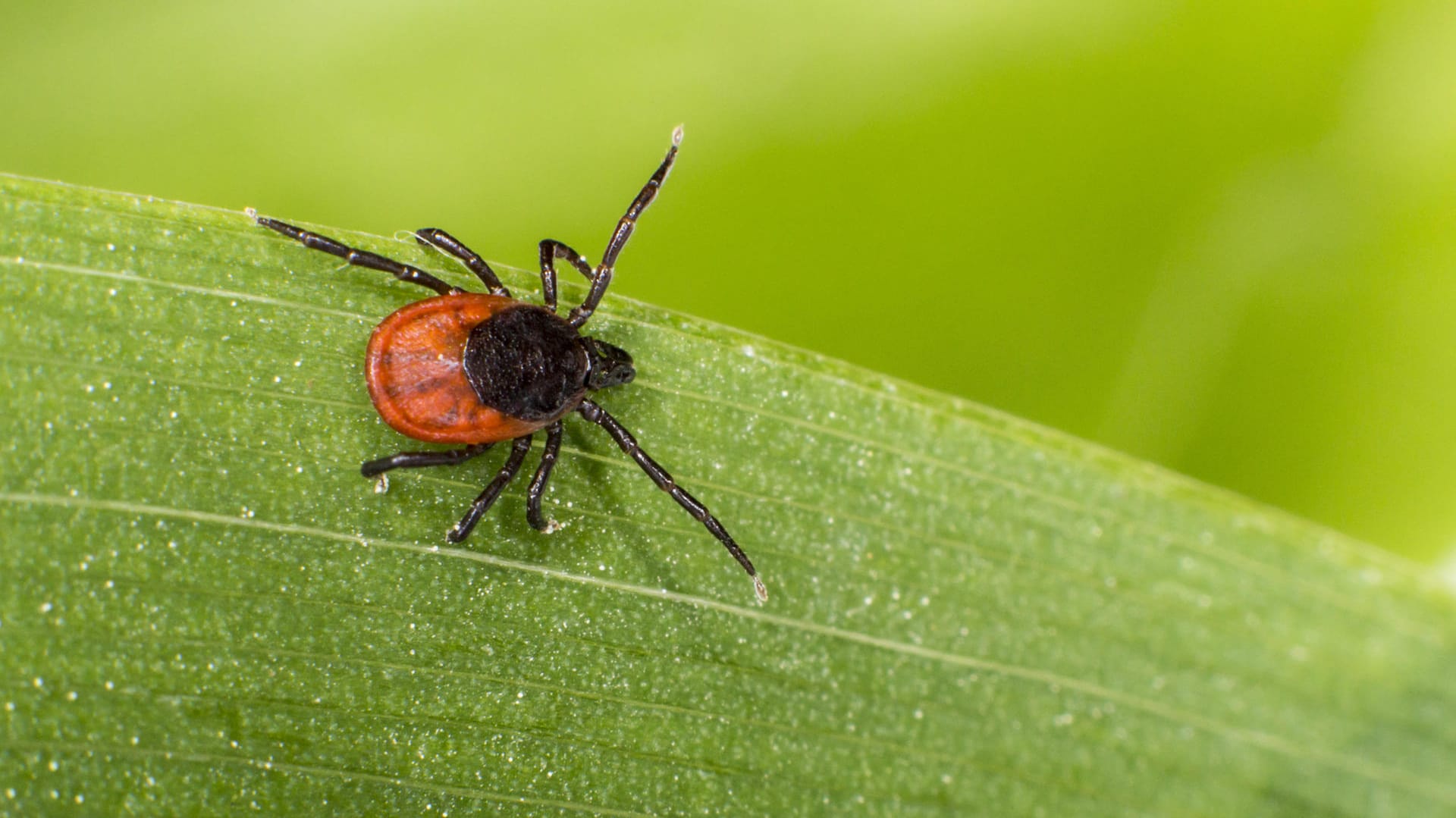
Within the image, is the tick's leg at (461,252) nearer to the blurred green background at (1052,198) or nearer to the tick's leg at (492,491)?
the blurred green background at (1052,198)

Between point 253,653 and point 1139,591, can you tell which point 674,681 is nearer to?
point 253,653

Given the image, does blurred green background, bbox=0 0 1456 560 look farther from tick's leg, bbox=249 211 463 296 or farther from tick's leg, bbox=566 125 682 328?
tick's leg, bbox=249 211 463 296

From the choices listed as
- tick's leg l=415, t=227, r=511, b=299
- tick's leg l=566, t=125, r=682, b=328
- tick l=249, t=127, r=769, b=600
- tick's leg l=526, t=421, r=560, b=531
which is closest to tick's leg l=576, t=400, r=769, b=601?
tick l=249, t=127, r=769, b=600

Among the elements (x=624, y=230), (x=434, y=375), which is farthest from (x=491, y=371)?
(x=624, y=230)

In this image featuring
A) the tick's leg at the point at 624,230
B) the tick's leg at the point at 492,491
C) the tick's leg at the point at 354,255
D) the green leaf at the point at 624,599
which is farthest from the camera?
the tick's leg at the point at 624,230

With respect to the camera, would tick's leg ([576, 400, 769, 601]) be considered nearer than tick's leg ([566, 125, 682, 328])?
Yes

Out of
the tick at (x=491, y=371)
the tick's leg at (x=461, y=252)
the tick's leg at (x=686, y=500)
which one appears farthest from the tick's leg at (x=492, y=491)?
the tick's leg at (x=461, y=252)

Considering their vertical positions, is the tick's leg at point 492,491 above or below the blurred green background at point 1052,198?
below

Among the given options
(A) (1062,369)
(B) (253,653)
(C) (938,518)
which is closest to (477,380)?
(B) (253,653)
